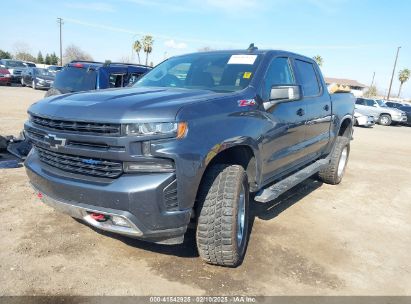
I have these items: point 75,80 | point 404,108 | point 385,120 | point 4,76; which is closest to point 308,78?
point 75,80

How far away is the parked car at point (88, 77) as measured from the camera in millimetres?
8102

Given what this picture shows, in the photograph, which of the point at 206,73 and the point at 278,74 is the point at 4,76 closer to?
the point at 206,73

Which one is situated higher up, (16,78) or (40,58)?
(16,78)

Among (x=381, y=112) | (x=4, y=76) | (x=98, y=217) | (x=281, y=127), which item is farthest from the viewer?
(x=4, y=76)

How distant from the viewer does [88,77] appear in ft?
26.9

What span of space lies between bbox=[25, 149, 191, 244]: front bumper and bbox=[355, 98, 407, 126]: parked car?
2363 cm

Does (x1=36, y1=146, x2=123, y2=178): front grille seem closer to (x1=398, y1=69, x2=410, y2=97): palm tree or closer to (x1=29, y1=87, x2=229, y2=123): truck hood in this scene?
(x1=29, y1=87, x2=229, y2=123): truck hood

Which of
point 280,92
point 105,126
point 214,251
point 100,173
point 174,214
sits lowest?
point 214,251

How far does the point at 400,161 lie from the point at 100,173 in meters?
9.18

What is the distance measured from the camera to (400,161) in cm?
1006

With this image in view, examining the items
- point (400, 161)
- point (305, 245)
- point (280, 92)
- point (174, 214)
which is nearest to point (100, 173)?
point (174, 214)

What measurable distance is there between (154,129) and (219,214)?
35.9 inches

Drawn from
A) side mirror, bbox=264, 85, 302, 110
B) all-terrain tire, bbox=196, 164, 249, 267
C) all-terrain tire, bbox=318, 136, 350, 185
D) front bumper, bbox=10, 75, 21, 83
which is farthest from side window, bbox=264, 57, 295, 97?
front bumper, bbox=10, 75, 21, 83

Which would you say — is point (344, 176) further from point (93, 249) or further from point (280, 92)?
point (93, 249)
